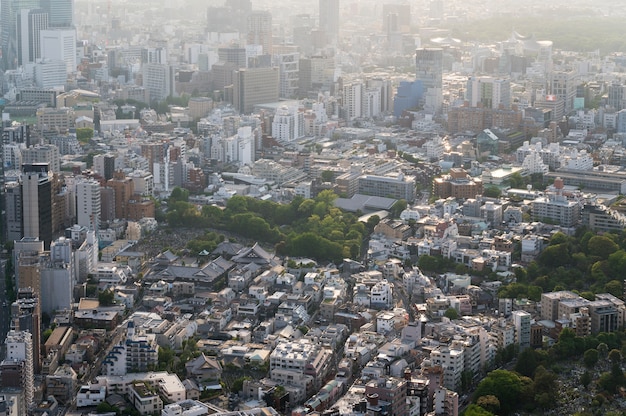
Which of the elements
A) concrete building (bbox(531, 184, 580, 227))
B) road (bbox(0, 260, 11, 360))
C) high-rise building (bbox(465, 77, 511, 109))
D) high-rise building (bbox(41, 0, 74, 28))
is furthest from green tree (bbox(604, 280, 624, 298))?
high-rise building (bbox(41, 0, 74, 28))

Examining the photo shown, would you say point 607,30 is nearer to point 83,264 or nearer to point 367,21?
point 367,21

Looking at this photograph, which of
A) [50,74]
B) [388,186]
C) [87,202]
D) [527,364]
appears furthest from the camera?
[50,74]

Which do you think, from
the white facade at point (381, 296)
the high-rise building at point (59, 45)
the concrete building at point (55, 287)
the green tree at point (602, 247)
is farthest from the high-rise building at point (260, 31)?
the concrete building at point (55, 287)

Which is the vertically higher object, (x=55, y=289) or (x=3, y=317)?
(x=55, y=289)

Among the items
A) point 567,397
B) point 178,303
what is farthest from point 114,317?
point 567,397

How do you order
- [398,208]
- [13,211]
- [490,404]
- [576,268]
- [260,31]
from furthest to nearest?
[260,31] → [398,208] → [13,211] → [576,268] → [490,404]

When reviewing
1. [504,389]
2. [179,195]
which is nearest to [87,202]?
[179,195]

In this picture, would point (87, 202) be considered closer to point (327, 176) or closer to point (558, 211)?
point (327, 176)

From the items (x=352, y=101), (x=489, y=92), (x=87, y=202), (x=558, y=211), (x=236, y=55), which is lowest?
(x=558, y=211)
